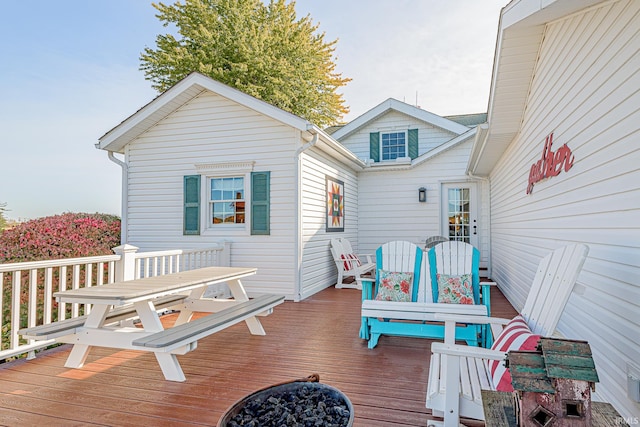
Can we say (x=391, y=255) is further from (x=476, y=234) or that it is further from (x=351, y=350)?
(x=476, y=234)

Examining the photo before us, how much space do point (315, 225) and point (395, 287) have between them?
9.10 feet

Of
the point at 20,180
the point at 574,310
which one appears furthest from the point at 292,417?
the point at 20,180

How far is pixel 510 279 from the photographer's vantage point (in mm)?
5707

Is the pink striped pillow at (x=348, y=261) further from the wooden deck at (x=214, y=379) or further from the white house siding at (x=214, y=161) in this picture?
the wooden deck at (x=214, y=379)

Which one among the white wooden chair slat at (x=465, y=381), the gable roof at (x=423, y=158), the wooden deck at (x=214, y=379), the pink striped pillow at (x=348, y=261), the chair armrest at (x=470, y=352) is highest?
the gable roof at (x=423, y=158)

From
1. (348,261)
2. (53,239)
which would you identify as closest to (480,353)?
(348,261)

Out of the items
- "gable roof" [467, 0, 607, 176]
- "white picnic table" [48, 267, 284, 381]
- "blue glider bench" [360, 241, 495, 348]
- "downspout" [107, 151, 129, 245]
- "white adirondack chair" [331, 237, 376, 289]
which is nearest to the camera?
"white picnic table" [48, 267, 284, 381]

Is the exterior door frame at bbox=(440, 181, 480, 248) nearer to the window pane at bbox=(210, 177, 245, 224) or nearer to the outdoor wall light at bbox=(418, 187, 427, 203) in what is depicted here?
the outdoor wall light at bbox=(418, 187, 427, 203)

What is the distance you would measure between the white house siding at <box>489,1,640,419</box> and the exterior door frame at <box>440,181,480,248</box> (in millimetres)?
4786

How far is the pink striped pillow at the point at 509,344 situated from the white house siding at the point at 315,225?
4.13 m

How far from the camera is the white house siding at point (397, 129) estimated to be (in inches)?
377

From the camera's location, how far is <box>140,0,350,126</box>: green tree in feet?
46.8

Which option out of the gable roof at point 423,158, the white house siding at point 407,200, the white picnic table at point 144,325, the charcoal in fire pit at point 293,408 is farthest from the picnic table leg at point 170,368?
the gable roof at point 423,158

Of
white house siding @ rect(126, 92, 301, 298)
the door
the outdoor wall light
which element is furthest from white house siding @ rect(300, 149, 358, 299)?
the door
